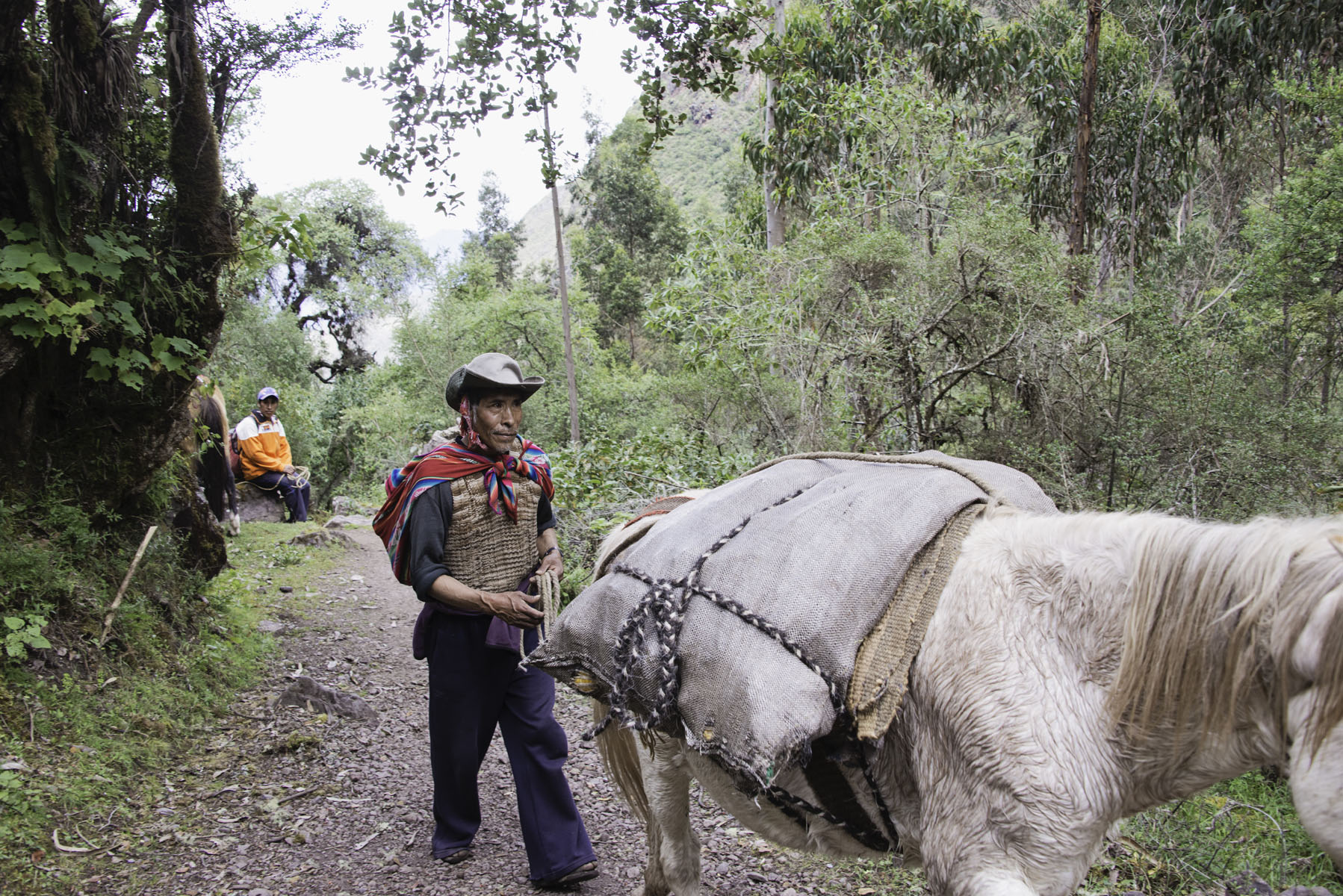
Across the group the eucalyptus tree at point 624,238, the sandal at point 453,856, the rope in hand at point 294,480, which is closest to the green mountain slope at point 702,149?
the eucalyptus tree at point 624,238

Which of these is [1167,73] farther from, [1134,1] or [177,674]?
[177,674]

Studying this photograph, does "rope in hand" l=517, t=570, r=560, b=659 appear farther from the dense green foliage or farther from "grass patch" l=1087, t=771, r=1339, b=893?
"grass patch" l=1087, t=771, r=1339, b=893

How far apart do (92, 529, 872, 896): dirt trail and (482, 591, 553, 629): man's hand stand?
120 cm

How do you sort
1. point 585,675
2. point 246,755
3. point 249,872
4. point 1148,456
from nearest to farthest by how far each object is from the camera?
1. point 585,675
2. point 249,872
3. point 246,755
4. point 1148,456

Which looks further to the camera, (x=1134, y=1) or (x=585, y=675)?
(x=1134, y=1)

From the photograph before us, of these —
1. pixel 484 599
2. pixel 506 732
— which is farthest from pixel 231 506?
pixel 484 599

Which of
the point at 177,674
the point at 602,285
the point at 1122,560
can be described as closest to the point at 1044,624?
the point at 1122,560

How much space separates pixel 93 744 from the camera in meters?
4.05

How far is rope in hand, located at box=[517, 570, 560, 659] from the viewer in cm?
328

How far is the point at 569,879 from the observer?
3395 millimetres

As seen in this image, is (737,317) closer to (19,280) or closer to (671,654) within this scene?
(19,280)

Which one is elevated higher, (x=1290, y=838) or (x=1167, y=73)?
(x=1167, y=73)

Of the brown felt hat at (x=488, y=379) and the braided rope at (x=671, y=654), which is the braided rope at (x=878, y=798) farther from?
the brown felt hat at (x=488, y=379)

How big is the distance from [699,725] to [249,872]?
283 cm
